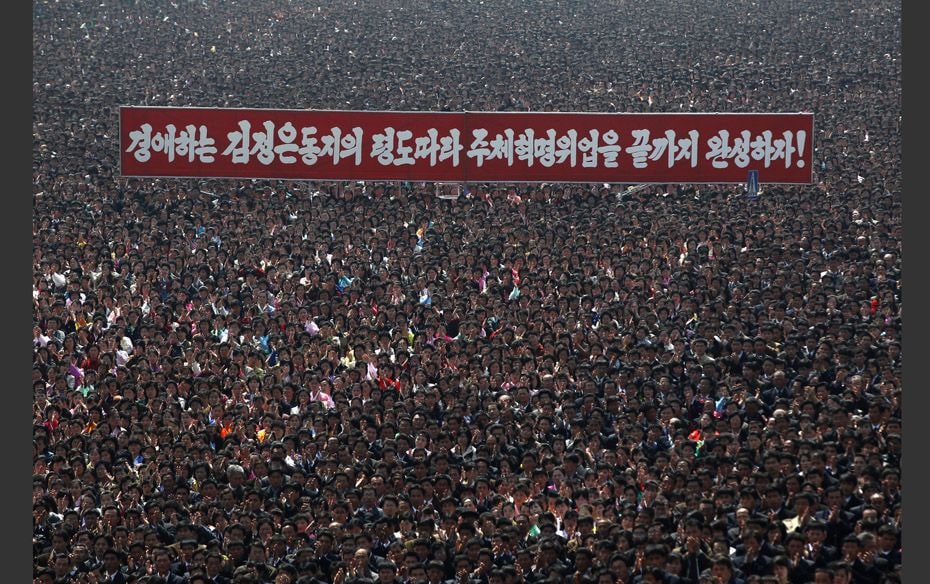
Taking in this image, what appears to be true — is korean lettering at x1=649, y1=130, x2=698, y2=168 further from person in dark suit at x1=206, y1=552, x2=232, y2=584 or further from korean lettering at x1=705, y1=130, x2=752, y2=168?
person in dark suit at x1=206, y1=552, x2=232, y2=584

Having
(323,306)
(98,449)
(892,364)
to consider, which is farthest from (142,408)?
(892,364)

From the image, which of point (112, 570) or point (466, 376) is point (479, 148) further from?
point (112, 570)

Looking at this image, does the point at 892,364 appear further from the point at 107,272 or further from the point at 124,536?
the point at 107,272

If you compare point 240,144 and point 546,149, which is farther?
point 546,149

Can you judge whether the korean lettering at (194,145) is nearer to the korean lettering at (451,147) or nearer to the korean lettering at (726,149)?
the korean lettering at (451,147)

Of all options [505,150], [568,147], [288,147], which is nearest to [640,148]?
[568,147]

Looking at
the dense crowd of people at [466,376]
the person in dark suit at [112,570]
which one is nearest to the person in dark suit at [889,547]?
the dense crowd of people at [466,376]

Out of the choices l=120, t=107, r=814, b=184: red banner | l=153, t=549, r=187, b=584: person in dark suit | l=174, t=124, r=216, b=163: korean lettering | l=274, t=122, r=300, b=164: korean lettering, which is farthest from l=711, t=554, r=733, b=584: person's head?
l=174, t=124, r=216, b=163: korean lettering
